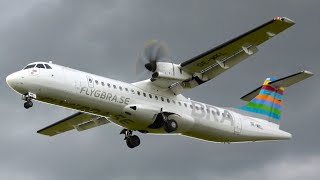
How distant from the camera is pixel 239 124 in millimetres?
32906

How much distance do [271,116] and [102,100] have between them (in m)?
9.07

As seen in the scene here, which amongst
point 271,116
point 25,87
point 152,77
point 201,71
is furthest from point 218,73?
point 25,87

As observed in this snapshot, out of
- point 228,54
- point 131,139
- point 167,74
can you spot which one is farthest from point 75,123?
point 228,54

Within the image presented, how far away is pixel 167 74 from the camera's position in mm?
30484

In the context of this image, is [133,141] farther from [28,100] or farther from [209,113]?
[28,100]

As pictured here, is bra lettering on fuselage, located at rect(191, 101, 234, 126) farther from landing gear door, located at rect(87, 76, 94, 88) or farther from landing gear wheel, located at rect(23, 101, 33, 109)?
landing gear wheel, located at rect(23, 101, 33, 109)

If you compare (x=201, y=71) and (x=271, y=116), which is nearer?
(x=201, y=71)

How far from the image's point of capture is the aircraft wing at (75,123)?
3447 centimetres

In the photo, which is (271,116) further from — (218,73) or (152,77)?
(152,77)

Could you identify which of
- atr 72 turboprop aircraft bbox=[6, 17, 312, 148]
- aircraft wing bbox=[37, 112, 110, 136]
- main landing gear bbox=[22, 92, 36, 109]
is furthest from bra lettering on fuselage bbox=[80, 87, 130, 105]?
aircraft wing bbox=[37, 112, 110, 136]

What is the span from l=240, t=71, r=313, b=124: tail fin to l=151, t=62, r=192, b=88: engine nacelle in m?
4.77

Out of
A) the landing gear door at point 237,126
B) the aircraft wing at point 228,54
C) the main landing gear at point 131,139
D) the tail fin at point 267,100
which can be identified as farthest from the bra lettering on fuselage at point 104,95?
the tail fin at point 267,100

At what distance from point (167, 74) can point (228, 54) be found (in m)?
2.51

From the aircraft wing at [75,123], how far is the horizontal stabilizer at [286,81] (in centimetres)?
656
